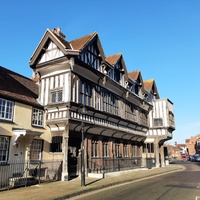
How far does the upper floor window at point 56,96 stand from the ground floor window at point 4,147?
15.2 ft

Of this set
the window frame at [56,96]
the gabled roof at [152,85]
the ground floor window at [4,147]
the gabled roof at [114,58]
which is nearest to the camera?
the ground floor window at [4,147]

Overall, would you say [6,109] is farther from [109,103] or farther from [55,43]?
[109,103]

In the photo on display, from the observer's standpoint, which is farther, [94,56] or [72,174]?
[94,56]

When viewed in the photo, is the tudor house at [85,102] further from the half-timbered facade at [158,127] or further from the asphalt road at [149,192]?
the half-timbered facade at [158,127]

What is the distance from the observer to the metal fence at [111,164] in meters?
17.8

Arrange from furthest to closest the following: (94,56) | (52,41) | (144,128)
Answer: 1. (144,128)
2. (94,56)
3. (52,41)

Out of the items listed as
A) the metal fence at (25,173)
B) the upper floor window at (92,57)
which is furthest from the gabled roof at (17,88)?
the upper floor window at (92,57)

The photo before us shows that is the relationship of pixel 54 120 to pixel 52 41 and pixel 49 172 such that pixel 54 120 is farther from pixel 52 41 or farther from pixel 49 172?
pixel 52 41

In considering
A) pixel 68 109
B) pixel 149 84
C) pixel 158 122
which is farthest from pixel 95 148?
pixel 149 84

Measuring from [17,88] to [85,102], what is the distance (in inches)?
214

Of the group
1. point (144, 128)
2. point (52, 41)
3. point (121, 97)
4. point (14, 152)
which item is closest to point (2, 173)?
point (14, 152)

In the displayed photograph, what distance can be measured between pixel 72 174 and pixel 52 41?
432 inches

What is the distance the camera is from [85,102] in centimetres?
1734

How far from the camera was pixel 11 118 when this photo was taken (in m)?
14.0
